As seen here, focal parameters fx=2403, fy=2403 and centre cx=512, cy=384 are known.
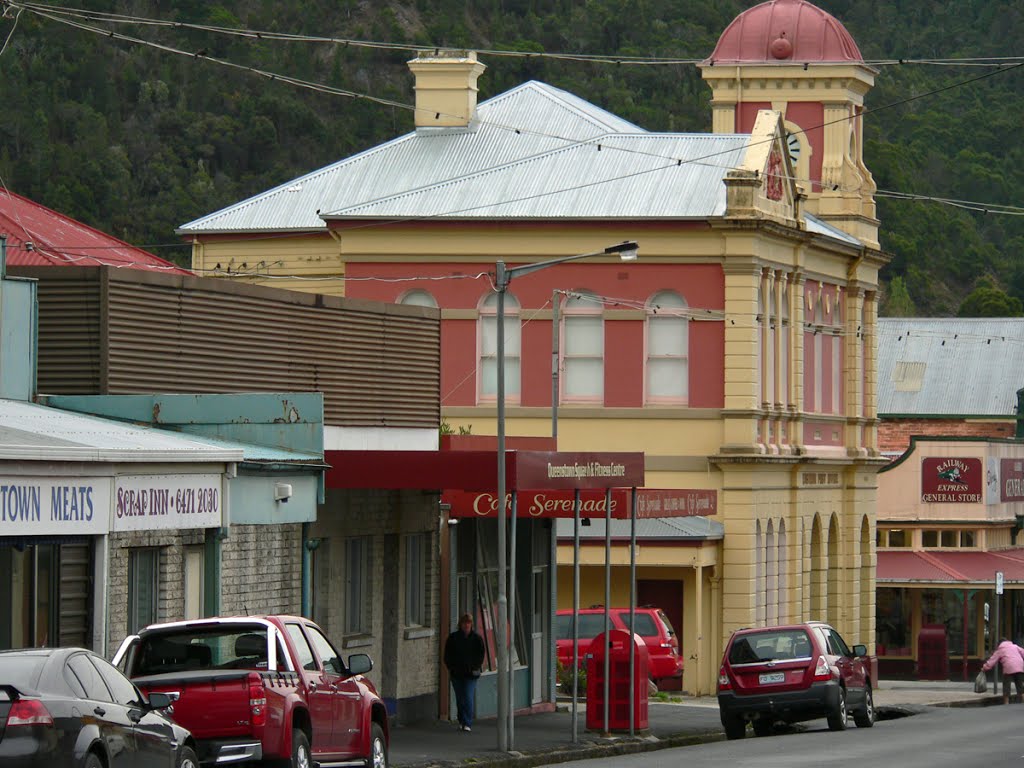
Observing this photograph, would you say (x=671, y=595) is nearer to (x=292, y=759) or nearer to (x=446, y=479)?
(x=446, y=479)

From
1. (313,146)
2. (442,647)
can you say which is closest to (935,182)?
(313,146)

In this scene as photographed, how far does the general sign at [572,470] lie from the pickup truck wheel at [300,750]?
383 inches

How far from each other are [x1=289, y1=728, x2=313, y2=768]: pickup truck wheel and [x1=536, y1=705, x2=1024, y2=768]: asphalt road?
750 cm

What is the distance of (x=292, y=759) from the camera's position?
61.2 ft

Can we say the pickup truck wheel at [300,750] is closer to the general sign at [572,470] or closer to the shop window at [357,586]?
the general sign at [572,470]

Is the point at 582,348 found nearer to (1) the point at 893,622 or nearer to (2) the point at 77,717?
(1) the point at 893,622

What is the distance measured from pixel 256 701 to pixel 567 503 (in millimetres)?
13772

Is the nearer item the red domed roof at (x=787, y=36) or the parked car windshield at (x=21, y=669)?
the parked car windshield at (x=21, y=669)

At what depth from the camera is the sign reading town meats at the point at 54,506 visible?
62.9 ft

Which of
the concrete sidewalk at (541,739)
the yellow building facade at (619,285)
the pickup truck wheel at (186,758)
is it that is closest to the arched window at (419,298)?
the yellow building facade at (619,285)

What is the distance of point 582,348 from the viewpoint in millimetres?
46656

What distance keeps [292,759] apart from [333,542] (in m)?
10.5

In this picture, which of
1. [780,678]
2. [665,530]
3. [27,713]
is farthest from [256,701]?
[665,530]

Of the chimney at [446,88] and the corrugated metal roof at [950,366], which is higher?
the chimney at [446,88]
